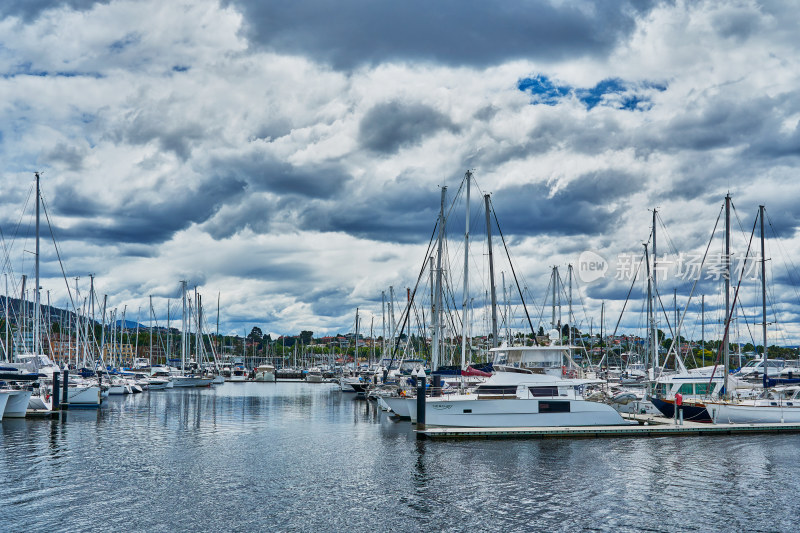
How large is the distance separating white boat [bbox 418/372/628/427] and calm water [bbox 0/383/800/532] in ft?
9.87

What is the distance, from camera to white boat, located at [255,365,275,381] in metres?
180

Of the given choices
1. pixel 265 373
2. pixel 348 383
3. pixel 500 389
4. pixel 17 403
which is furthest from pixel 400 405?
pixel 265 373

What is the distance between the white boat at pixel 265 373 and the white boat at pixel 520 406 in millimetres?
135175

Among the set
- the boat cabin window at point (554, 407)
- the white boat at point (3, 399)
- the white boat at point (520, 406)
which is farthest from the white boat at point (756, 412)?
the white boat at point (3, 399)

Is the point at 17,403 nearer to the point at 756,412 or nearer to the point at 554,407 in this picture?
the point at 554,407

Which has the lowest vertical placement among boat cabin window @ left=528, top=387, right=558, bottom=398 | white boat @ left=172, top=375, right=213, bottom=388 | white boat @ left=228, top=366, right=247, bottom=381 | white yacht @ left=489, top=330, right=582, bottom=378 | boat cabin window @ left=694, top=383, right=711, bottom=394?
white boat @ left=228, top=366, right=247, bottom=381

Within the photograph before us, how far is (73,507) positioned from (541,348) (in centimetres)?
3416

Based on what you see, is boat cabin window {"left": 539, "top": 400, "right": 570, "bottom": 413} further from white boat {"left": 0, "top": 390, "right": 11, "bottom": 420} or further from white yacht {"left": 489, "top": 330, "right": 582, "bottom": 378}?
white boat {"left": 0, "top": 390, "right": 11, "bottom": 420}

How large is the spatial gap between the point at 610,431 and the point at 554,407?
165 inches

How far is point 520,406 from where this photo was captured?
50.1 m

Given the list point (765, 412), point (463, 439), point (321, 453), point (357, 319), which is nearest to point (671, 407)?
point (765, 412)

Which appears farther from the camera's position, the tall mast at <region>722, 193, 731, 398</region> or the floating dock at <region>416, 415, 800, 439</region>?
the tall mast at <region>722, 193, 731, 398</region>

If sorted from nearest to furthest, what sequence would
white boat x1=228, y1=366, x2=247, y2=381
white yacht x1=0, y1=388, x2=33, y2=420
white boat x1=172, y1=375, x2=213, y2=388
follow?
white yacht x1=0, y1=388, x2=33, y2=420 < white boat x1=172, y1=375, x2=213, y2=388 < white boat x1=228, y1=366, x2=247, y2=381

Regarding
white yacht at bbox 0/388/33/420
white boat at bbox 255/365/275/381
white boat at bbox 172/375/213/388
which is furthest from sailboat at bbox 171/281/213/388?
white yacht at bbox 0/388/33/420
